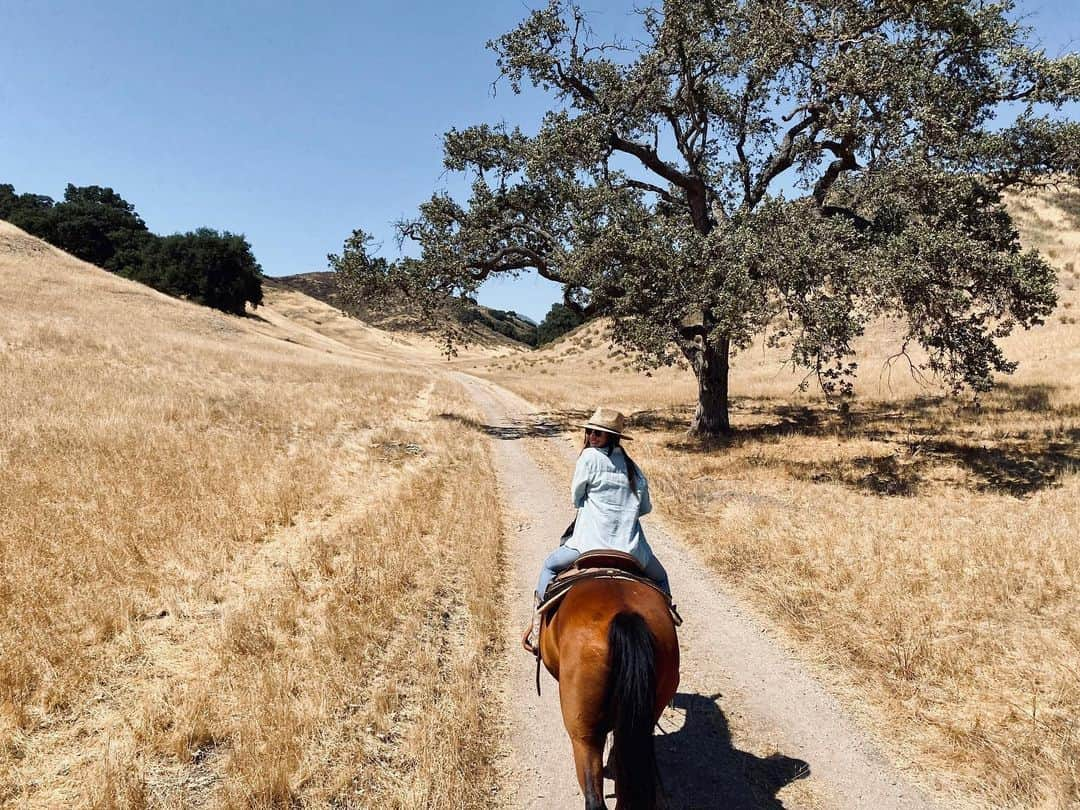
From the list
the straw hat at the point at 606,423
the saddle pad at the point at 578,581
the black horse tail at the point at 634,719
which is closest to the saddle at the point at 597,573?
the saddle pad at the point at 578,581

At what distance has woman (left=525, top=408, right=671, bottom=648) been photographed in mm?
5102

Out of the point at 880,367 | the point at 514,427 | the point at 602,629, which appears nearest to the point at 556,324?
the point at 880,367

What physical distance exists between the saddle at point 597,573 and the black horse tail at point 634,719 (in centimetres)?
89

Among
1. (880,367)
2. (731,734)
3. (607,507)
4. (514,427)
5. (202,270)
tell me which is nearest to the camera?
(731,734)

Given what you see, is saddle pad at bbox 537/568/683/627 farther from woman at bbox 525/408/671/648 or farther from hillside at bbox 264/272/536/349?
hillside at bbox 264/272/536/349

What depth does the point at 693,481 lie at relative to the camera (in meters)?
13.5

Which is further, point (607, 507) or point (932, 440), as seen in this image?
point (932, 440)

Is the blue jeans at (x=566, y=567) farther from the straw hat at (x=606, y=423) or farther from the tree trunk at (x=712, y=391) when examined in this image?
the tree trunk at (x=712, y=391)

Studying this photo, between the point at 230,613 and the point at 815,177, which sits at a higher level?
the point at 815,177

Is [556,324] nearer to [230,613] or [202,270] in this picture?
[202,270]

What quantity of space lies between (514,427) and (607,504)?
18248mm

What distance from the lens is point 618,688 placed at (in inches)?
141

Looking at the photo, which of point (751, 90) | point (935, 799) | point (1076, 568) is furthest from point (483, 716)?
point (751, 90)

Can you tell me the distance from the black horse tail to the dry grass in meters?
1.35
